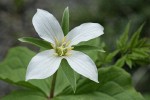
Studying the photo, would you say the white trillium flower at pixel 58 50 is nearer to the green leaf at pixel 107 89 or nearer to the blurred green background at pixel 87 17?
the green leaf at pixel 107 89

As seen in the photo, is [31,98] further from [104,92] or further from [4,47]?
[4,47]

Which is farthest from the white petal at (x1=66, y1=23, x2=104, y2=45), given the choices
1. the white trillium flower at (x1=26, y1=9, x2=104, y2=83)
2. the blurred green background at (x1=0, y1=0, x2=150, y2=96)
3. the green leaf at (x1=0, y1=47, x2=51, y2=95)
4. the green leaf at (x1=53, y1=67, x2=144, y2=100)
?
the blurred green background at (x1=0, y1=0, x2=150, y2=96)

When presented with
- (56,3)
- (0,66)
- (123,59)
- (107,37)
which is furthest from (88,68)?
(56,3)

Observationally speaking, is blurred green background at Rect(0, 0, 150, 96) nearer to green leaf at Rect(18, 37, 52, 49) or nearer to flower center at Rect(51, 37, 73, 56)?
flower center at Rect(51, 37, 73, 56)

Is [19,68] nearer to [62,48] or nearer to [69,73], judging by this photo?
[62,48]

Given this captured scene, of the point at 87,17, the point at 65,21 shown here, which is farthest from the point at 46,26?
the point at 87,17
